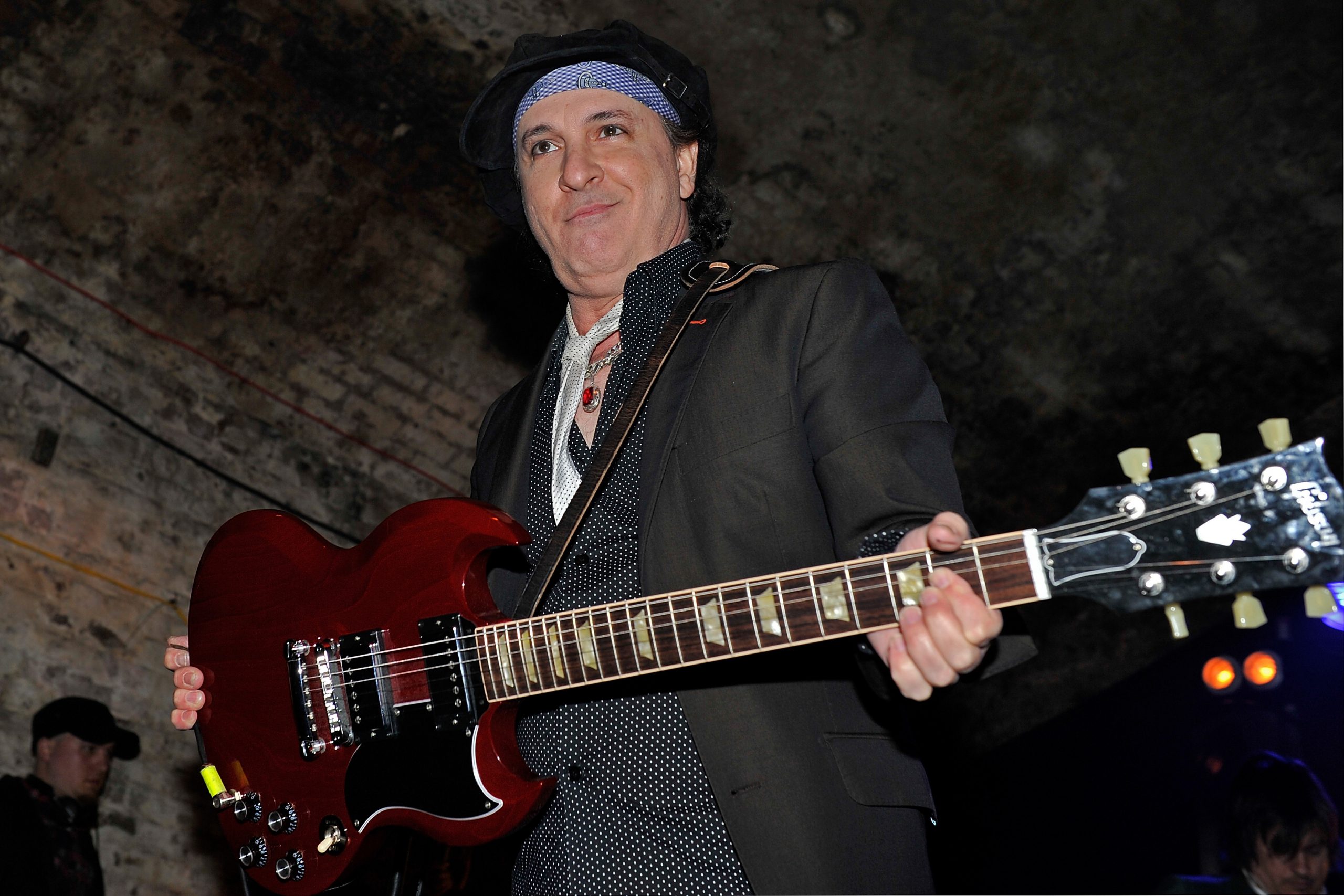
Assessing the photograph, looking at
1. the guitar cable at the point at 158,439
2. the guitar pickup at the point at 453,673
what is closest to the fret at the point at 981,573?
the guitar pickup at the point at 453,673

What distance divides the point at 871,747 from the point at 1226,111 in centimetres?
484

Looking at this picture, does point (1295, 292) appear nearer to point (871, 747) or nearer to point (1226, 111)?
point (1226, 111)

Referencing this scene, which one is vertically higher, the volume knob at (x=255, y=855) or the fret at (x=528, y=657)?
the fret at (x=528, y=657)

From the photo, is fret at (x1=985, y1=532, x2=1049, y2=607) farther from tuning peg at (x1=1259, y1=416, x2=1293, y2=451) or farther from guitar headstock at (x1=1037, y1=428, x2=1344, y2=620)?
tuning peg at (x1=1259, y1=416, x2=1293, y2=451)

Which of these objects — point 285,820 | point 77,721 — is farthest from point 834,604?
point 77,721

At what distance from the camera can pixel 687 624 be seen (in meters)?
1.78

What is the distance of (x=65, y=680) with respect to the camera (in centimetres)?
464

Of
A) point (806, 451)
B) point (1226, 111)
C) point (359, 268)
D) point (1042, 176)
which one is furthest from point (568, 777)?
point (1226, 111)

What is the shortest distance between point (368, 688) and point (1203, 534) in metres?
1.45

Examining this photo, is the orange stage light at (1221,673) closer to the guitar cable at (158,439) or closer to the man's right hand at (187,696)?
the guitar cable at (158,439)

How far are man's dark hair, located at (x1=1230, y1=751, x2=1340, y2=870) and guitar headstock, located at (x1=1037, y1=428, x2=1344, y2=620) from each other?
13.7 ft

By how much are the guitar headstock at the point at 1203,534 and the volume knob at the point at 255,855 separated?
5.39ft

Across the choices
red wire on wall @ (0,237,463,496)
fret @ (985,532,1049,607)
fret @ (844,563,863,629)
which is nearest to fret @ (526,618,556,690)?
fret @ (844,563,863,629)

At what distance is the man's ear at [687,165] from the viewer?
9.14 feet
